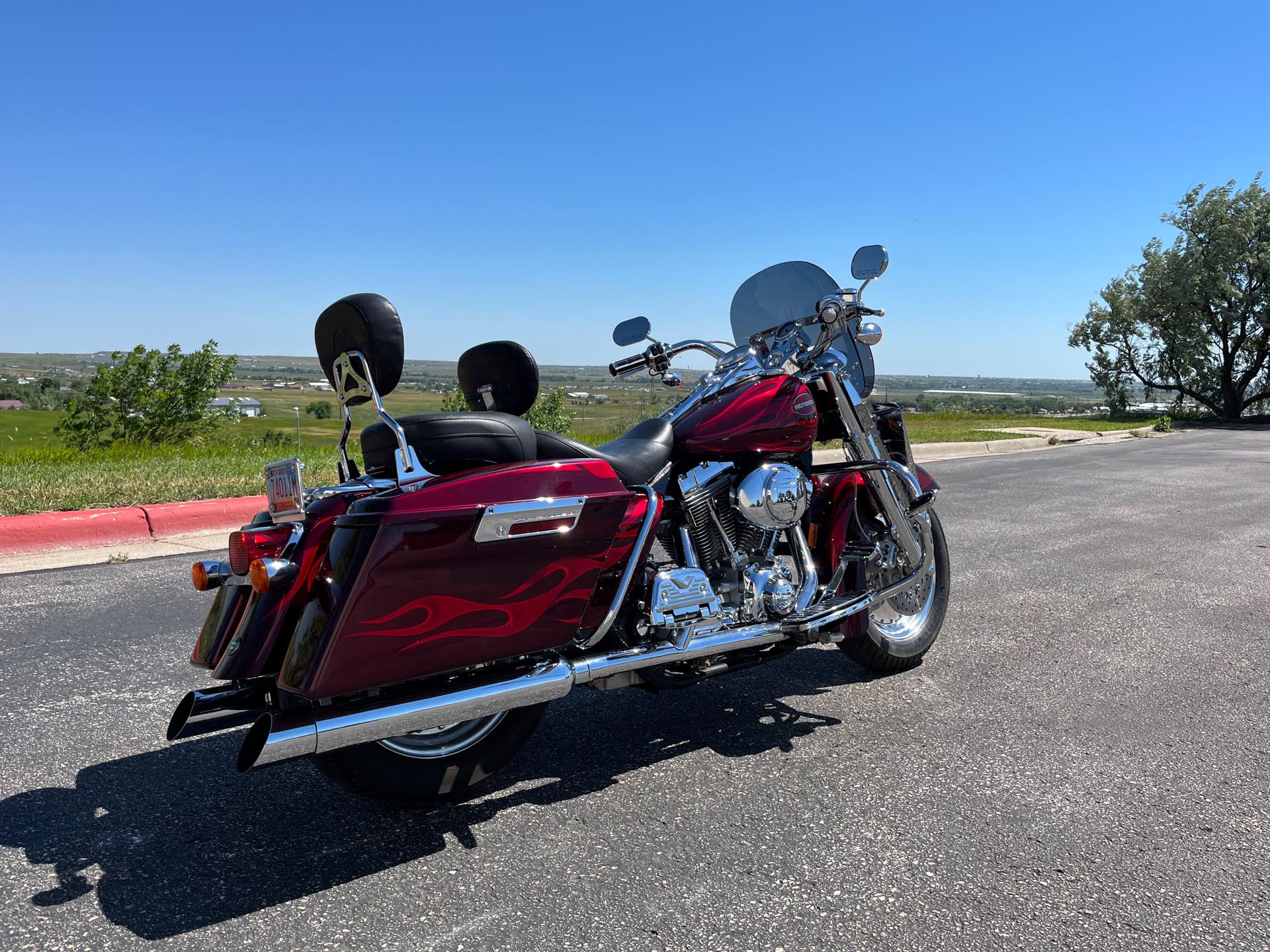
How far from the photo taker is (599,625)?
2.98m

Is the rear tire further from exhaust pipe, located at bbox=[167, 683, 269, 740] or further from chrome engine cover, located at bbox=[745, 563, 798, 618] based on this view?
A: chrome engine cover, located at bbox=[745, 563, 798, 618]

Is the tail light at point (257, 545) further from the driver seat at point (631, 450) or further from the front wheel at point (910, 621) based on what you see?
the front wheel at point (910, 621)

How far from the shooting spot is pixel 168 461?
9.35 metres

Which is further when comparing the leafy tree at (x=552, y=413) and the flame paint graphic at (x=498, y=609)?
the leafy tree at (x=552, y=413)

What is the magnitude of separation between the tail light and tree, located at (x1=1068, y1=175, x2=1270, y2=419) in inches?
1314

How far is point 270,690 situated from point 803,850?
155 cm

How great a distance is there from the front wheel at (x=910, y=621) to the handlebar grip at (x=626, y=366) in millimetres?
1390

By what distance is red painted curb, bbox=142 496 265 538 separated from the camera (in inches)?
268

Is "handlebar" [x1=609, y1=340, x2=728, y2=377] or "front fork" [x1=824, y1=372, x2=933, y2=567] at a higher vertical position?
"handlebar" [x1=609, y1=340, x2=728, y2=377]

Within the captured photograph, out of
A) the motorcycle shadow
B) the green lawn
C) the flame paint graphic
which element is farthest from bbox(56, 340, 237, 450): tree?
the green lawn

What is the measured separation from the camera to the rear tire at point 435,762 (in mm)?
2705

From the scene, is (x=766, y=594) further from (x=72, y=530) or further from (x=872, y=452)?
(x=72, y=530)

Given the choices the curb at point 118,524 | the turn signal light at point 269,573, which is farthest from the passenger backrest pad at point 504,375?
the curb at point 118,524

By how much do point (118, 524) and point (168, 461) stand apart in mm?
3004
